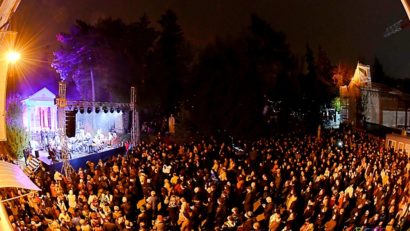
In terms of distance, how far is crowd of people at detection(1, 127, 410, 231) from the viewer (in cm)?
844

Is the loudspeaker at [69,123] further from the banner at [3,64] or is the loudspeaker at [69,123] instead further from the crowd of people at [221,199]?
the banner at [3,64]

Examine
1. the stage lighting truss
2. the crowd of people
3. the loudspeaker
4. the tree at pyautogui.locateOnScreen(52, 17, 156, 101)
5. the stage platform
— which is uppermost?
the tree at pyautogui.locateOnScreen(52, 17, 156, 101)

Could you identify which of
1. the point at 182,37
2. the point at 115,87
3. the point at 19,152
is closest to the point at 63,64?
the point at 115,87

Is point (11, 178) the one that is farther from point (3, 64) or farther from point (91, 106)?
point (91, 106)

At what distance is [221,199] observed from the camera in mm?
9133

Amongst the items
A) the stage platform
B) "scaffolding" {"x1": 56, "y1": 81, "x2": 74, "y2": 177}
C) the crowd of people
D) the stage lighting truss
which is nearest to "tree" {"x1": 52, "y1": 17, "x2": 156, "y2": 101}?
the stage lighting truss

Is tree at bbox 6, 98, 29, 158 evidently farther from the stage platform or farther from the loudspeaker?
the loudspeaker

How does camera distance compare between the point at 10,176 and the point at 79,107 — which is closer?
the point at 10,176

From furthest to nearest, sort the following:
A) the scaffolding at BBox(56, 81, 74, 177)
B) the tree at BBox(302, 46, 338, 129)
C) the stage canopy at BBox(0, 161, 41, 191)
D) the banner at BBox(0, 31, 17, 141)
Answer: the tree at BBox(302, 46, 338, 129)
the scaffolding at BBox(56, 81, 74, 177)
the banner at BBox(0, 31, 17, 141)
the stage canopy at BBox(0, 161, 41, 191)

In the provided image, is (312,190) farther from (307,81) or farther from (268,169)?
(307,81)

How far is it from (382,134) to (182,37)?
19.1m

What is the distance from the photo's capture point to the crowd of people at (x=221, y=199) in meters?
8.44

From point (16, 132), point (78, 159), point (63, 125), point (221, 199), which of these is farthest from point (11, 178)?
point (16, 132)

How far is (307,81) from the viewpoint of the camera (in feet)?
119
